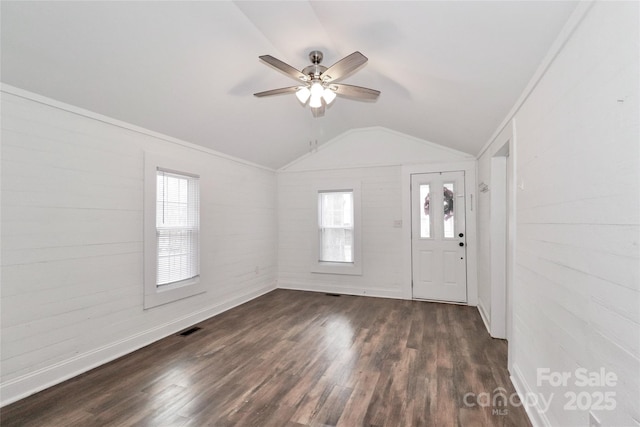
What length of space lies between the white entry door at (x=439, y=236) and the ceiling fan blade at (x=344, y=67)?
9.98 ft

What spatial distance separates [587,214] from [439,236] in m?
3.52

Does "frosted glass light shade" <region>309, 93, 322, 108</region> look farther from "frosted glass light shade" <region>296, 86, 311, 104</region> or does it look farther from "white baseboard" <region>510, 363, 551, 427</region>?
"white baseboard" <region>510, 363, 551, 427</region>

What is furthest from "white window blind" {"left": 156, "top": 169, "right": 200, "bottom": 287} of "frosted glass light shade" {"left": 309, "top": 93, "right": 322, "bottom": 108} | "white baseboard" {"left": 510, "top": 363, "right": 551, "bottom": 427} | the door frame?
"white baseboard" {"left": 510, "top": 363, "right": 551, "bottom": 427}

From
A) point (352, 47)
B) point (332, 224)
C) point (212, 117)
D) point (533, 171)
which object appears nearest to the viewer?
point (533, 171)

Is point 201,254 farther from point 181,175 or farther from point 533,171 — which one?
point 533,171

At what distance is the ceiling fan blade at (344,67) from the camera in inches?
79.1

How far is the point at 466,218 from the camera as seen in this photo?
4.61 metres

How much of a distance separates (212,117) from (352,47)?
185 cm

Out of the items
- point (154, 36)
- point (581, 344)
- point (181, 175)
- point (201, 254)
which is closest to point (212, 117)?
point (181, 175)

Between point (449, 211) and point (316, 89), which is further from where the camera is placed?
point (449, 211)

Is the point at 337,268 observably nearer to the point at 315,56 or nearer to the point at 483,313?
the point at 483,313

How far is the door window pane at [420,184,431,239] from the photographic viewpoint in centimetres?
485

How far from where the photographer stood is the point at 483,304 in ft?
13.2

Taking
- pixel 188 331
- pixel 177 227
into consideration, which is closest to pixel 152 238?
pixel 177 227
